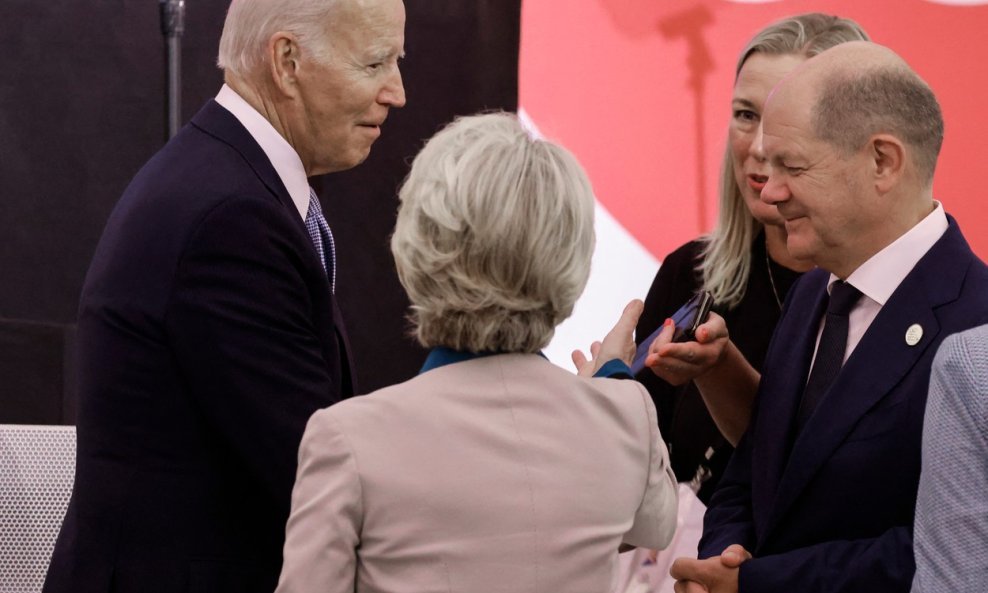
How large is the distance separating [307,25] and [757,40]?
1.01 metres

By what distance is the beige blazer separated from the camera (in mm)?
1462

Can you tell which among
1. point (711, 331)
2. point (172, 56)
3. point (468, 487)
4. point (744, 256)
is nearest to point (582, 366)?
point (711, 331)

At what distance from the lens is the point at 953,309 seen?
1.85 meters

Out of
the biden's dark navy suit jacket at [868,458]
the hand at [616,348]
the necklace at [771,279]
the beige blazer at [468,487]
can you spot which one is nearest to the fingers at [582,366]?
the hand at [616,348]

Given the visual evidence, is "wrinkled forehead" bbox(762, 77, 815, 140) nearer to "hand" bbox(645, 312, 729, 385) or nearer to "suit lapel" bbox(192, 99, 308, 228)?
"hand" bbox(645, 312, 729, 385)

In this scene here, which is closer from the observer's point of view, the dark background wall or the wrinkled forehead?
the wrinkled forehead

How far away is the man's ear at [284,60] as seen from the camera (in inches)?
82.7

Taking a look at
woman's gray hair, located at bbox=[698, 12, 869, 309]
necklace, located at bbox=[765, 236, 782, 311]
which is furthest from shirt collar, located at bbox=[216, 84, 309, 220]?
necklace, located at bbox=[765, 236, 782, 311]

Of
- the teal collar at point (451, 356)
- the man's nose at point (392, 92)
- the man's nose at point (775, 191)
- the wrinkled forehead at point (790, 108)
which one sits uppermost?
the wrinkled forehead at point (790, 108)

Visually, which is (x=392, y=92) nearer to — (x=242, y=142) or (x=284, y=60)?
(x=284, y=60)

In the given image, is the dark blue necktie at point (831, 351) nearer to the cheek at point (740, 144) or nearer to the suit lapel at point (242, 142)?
the cheek at point (740, 144)

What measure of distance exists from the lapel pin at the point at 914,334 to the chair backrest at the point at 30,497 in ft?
4.65

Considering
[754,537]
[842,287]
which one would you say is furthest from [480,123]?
[754,537]

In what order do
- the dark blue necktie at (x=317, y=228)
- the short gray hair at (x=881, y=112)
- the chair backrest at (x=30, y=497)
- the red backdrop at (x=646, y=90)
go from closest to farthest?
the short gray hair at (x=881, y=112) < the dark blue necktie at (x=317, y=228) < the chair backrest at (x=30, y=497) < the red backdrop at (x=646, y=90)
